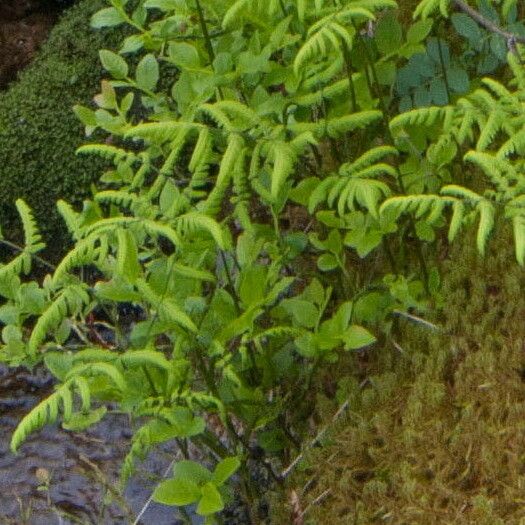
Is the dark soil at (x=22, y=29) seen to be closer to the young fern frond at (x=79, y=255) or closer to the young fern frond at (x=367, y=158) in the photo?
the young fern frond at (x=367, y=158)

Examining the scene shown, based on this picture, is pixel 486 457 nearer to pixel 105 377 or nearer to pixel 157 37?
pixel 105 377

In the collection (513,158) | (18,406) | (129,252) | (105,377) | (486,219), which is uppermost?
(129,252)

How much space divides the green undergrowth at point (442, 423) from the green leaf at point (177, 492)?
392mm

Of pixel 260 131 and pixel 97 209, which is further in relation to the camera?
pixel 97 209

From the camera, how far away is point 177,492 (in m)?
2.72

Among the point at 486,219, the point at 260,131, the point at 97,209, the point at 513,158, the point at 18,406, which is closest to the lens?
the point at 486,219

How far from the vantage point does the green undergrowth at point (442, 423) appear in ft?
9.04

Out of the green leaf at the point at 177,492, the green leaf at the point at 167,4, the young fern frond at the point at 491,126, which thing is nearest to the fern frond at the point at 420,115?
the young fern frond at the point at 491,126

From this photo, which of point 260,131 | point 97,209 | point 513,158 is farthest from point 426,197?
point 513,158

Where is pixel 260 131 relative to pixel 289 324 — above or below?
above

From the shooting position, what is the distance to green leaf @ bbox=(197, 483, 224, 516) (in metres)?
2.68

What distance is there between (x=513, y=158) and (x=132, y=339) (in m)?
1.44

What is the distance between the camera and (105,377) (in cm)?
273

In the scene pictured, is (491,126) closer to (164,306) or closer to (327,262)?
(327,262)
